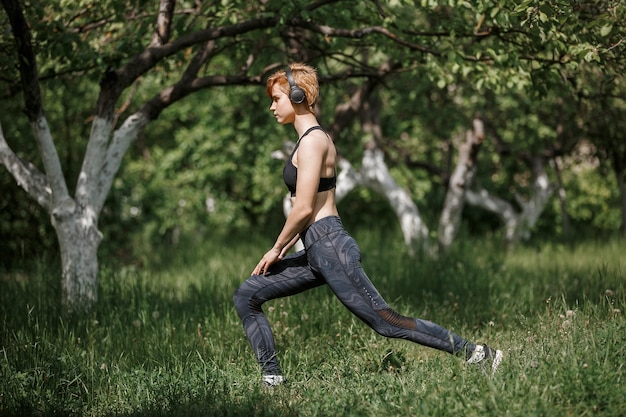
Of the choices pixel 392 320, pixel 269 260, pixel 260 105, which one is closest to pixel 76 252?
pixel 269 260

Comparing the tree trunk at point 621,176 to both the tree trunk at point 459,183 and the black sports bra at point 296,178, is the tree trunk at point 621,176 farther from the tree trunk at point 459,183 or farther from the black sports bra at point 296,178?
the black sports bra at point 296,178

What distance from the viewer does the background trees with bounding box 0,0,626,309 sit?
6449 mm

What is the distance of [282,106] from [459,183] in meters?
6.73

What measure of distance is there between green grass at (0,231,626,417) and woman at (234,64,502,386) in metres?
0.20

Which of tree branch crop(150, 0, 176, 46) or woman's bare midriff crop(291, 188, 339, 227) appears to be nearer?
woman's bare midriff crop(291, 188, 339, 227)

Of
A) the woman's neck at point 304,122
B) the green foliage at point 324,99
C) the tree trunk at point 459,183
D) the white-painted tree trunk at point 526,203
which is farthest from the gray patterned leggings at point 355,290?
the white-painted tree trunk at point 526,203

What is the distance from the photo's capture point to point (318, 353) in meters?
5.50

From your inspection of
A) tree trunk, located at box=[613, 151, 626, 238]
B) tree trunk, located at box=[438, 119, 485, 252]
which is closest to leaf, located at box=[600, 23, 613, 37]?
tree trunk, located at box=[438, 119, 485, 252]

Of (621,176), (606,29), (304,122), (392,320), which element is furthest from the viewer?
(621,176)

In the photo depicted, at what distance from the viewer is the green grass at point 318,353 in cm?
408

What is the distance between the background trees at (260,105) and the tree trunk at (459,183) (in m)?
0.47

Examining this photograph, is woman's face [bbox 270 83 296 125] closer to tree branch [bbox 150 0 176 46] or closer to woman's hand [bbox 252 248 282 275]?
woman's hand [bbox 252 248 282 275]

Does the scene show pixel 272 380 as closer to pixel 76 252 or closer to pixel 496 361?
pixel 496 361

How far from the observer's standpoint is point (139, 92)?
37.8 feet
